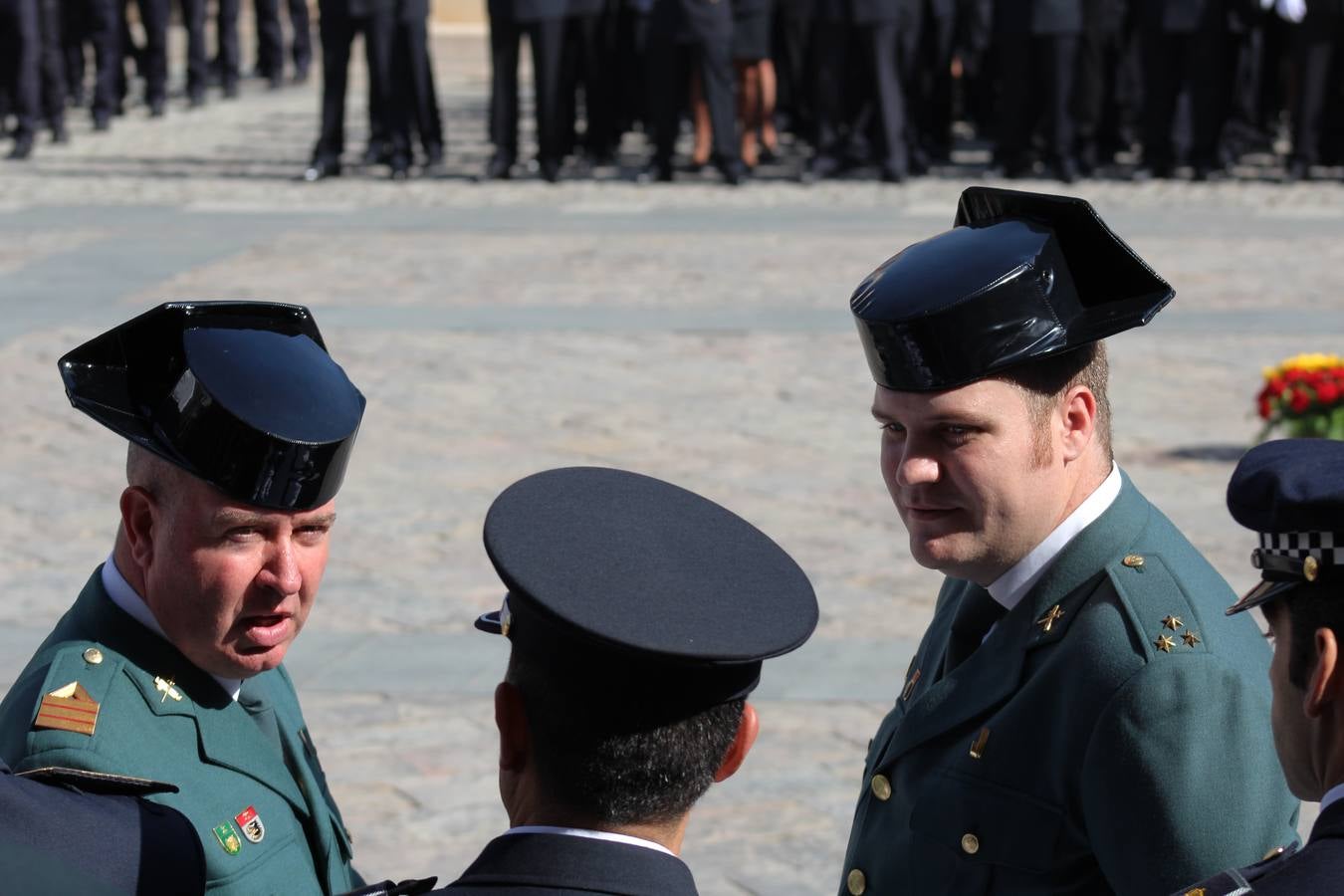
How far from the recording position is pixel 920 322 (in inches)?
96.0

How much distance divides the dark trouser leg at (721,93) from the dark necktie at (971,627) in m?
11.9

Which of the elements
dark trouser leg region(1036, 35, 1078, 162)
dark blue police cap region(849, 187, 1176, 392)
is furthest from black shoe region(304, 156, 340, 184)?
dark blue police cap region(849, 187, 1176, 392)

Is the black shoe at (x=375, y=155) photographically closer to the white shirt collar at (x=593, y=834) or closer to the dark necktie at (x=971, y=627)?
the dark necktie at (x=971, y=627)

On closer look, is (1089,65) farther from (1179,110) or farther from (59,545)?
(59,545)

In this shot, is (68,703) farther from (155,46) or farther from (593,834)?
(155,46)

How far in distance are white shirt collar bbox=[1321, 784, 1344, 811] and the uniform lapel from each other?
124cm

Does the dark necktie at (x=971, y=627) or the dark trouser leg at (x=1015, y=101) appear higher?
the dark necktie at (x=971, y=627)

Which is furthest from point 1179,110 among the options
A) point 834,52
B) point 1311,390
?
point 1311,390

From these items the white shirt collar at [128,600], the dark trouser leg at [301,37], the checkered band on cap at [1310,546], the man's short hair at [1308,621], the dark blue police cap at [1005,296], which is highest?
the dark blue police cap at [1005,296]

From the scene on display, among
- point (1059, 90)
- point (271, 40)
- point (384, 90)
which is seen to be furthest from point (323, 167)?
point (271, 40)

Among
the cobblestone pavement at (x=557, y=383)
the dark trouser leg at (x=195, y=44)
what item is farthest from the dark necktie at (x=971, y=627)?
the dark trouser leg at (x=195, y=44)

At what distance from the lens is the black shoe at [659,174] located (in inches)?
583

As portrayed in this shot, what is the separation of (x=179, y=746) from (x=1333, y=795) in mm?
1297

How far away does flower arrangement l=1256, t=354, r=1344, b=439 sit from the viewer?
274 inches
